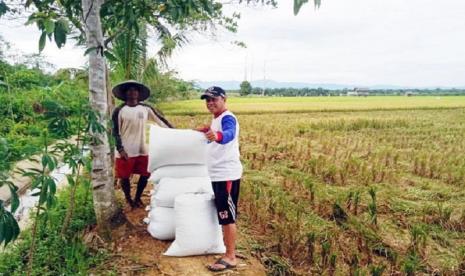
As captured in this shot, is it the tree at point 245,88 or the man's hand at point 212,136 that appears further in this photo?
the tree at point 245,88

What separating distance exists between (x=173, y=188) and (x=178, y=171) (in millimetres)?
202

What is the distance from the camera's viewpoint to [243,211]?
424 cm

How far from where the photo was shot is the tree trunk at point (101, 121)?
9.88 ft

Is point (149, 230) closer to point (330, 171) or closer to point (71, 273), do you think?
point (71, 273)

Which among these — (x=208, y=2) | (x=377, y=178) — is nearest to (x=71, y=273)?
(x=208, y=2)

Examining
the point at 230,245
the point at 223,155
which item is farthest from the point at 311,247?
the point at 223,155

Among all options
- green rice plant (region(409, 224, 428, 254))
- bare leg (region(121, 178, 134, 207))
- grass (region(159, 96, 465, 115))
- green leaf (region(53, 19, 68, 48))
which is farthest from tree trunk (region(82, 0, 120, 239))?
grass (region(159, 96, 465, 115))

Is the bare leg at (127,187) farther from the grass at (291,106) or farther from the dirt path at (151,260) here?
the grass at (291,106)

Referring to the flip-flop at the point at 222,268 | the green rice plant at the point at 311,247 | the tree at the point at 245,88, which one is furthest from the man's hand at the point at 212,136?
the tree at the point at 245,88

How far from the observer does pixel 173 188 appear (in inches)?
128

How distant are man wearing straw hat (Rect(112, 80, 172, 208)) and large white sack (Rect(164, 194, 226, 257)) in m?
0.96

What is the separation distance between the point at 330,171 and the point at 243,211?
2.10m

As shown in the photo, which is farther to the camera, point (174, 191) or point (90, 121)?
point (174, 191)

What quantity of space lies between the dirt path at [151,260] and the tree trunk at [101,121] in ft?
0.57
